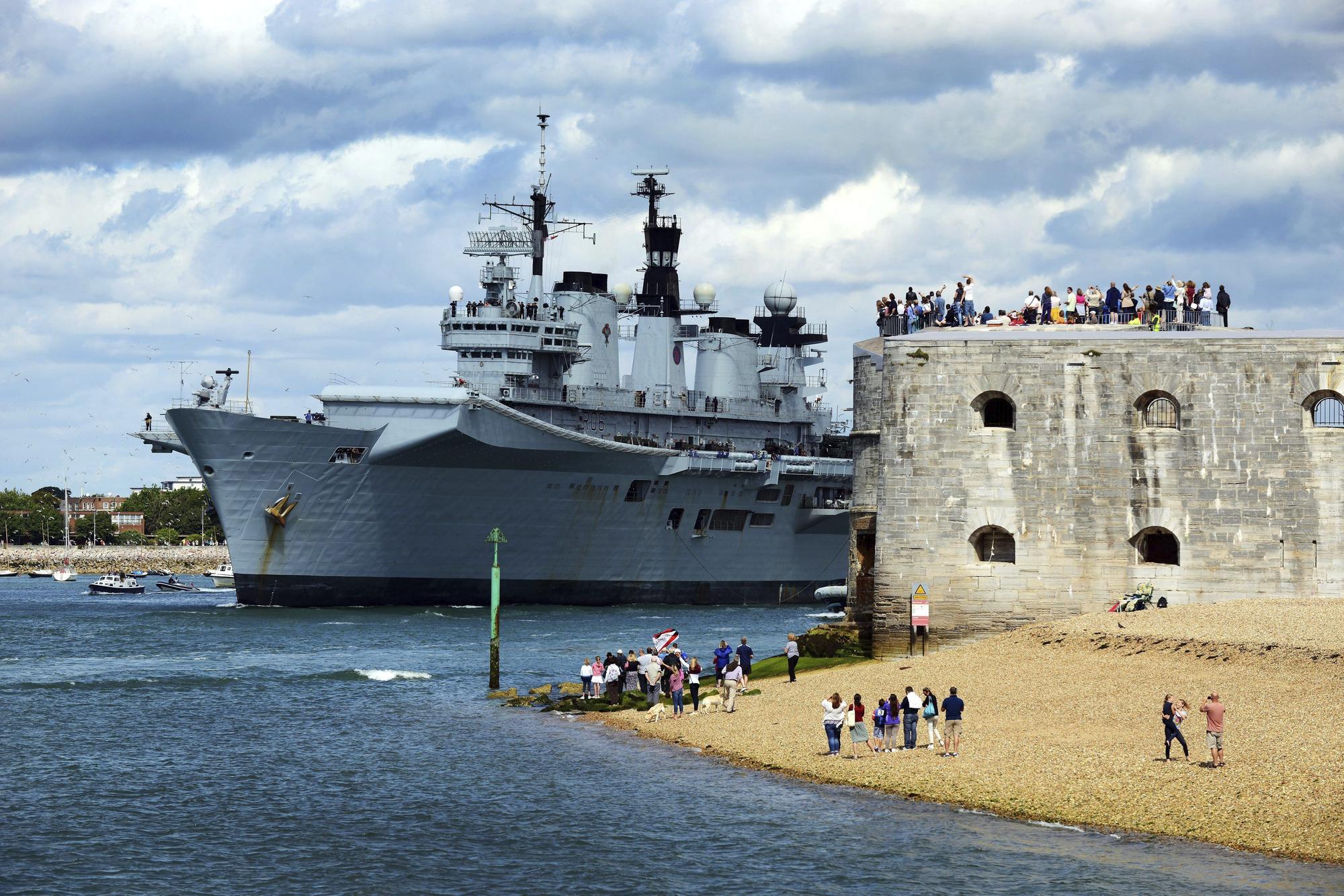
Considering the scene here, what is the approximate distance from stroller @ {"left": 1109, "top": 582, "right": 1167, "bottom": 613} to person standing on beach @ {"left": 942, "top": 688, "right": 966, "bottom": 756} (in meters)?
8.40

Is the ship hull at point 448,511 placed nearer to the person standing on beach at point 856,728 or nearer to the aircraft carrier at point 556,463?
the aircraft carrier at point 556,463

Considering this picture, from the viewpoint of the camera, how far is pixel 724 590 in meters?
77.6

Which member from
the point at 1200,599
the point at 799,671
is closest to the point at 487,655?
the point at 799,671

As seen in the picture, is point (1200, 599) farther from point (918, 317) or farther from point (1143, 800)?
point (1143, 800)

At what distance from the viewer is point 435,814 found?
25703mm

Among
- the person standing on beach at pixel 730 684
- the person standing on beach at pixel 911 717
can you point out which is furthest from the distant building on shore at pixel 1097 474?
the person standing on beach at pixel 911 717

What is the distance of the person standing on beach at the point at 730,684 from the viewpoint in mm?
32781

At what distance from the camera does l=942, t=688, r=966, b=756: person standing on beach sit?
85.9ft

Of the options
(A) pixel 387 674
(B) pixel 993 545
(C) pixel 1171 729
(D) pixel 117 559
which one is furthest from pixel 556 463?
(D) pixel 117 559

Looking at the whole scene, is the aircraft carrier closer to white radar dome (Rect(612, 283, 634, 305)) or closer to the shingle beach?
white radar dome (Rect(612, 283, 634, 305))

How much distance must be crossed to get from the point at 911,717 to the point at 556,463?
3917 cm

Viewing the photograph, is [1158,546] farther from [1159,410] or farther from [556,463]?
[556,463]

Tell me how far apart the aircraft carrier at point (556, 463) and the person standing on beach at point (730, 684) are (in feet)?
94.9

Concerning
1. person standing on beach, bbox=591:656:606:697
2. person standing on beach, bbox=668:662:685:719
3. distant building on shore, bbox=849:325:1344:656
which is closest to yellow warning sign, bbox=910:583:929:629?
distant building on shore, bbox=849:325:1344:656
